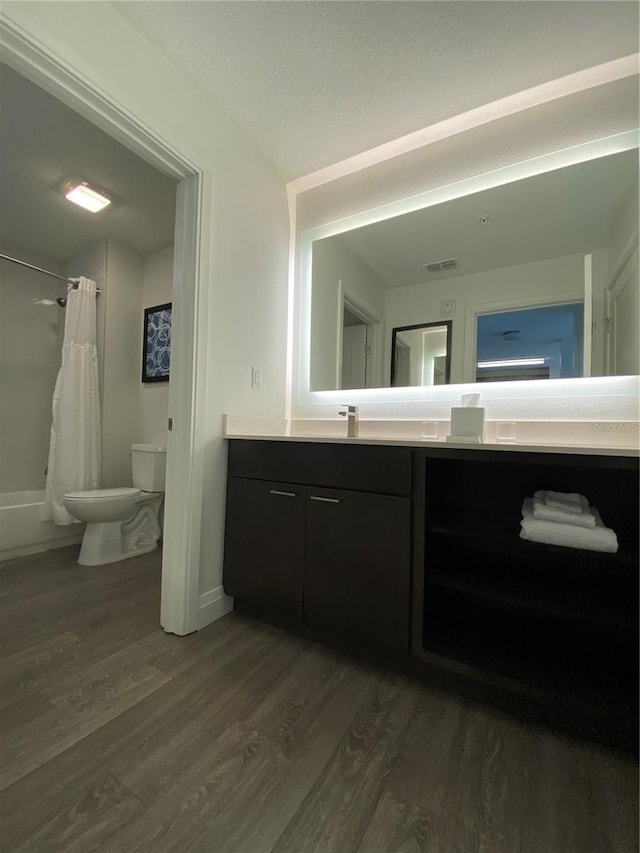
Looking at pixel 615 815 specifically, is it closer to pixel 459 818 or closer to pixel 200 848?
pixel 459 818

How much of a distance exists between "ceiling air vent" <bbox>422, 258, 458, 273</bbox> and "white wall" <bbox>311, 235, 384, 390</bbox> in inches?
13.8

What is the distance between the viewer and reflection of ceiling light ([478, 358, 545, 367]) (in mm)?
1554

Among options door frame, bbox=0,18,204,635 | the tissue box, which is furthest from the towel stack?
door frame, bbox=0,18,204,635

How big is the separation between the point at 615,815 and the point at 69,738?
139cm

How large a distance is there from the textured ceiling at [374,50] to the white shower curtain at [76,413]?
70.9 inches

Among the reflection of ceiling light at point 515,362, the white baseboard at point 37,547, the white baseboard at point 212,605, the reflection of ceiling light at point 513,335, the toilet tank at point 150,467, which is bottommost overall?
the white baseboard at point 37,547

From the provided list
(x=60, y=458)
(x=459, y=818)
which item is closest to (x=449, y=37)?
(x=459, y=818)

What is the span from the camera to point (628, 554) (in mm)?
1057

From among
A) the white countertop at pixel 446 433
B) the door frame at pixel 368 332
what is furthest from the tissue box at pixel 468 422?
the door frame at pixel 368 332

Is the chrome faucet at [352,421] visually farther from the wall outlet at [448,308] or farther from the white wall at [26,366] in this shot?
the white wall at [26,366]

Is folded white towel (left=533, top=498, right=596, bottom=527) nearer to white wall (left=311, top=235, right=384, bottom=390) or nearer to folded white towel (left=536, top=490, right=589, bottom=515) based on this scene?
folded white towel (left=536, top=490, right=589, bottom=515)

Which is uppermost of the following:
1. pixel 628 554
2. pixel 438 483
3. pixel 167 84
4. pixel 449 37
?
pixel 449 37

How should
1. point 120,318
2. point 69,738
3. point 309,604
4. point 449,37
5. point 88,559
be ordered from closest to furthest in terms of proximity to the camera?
1. point 69,738
2. point 449,37
3. point 309,604
4. point 88,559
5. point 120,318

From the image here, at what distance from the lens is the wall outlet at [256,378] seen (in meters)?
1.84
